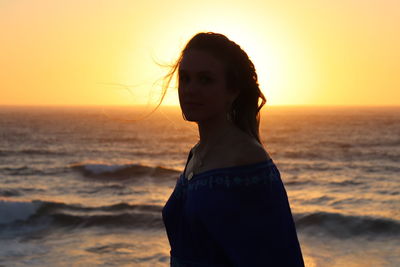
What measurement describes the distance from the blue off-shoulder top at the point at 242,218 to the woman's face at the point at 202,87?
26 cm

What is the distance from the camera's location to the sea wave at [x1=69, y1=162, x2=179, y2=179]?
26.8m

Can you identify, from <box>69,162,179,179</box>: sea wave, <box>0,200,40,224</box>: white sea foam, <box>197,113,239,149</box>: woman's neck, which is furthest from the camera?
<box>69,162,179,179</box>: sea wave

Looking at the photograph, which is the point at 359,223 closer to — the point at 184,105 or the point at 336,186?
the point at 336,186

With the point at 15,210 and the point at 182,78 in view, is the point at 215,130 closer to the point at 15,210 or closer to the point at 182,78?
the point at 182,78

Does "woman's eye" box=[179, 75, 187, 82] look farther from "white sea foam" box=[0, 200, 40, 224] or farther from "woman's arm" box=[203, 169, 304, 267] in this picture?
"white sea foam" box=[0, 200, 40, 224]

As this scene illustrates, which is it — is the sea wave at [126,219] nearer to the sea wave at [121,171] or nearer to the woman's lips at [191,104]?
the sea wave at [121,171]

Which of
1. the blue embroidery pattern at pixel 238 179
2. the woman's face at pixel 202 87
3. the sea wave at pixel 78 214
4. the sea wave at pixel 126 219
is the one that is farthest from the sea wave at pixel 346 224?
the blue embroidery pattern at pixel 238 179

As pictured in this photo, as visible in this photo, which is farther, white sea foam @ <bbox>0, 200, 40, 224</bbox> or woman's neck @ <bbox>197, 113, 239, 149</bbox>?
white sea foam @ <bbox>0, 200, 40, 224</bbox>

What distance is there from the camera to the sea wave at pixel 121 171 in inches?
1056

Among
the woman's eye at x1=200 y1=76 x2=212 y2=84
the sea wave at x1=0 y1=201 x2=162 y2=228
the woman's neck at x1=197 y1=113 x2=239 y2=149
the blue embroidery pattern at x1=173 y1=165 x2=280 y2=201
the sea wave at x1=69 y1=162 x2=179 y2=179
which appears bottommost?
the sea wave at x1=69 y1=162 x2=179 y2=179

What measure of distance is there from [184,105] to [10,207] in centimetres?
1538

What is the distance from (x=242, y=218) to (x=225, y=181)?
0.43ft

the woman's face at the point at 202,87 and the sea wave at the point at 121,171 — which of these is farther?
the sea wave at the point at 121,171

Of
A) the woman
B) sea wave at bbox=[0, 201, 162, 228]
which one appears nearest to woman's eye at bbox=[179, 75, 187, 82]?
the woman
